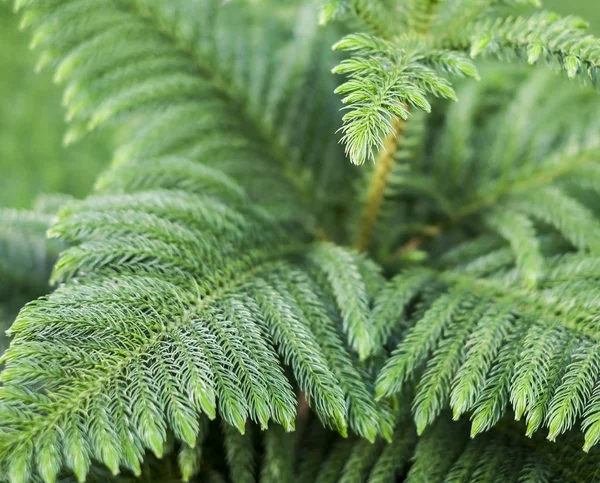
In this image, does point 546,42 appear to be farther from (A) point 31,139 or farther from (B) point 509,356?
(A) point 31,139

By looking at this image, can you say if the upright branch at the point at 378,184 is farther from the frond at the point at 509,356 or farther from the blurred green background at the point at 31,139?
the blurred green background at the point at 31,139

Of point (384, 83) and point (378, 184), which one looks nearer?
point (384, 83)

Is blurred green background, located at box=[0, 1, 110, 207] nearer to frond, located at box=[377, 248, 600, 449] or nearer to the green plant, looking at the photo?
the green plant

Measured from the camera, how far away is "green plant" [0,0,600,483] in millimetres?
505

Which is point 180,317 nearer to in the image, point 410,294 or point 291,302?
point 291,302

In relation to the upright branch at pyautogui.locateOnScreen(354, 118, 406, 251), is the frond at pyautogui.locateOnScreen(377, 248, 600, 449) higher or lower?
lower

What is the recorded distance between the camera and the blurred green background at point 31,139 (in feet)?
4.01

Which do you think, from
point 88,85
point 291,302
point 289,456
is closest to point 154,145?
point 88,85

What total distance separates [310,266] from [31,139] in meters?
0.85

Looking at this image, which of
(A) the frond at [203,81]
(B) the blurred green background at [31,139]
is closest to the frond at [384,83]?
(A) the frond at [203,81]

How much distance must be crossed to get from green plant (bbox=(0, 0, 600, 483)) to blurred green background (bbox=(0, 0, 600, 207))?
374 millimetres

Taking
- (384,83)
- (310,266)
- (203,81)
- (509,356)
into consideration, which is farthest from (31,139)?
(509,356)

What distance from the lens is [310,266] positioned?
0.72 meters

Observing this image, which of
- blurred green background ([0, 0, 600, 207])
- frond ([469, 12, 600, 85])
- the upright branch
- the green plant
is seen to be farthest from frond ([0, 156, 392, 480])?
blurred green background ([0, 0, 600, 207])
